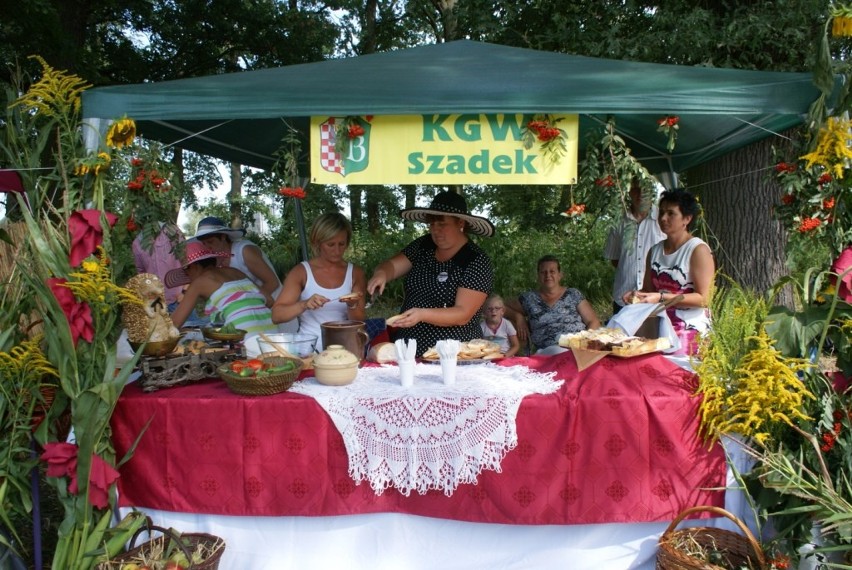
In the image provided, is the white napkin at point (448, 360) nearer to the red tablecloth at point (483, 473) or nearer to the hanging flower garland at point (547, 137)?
the red tablecloth at point (483, 473)

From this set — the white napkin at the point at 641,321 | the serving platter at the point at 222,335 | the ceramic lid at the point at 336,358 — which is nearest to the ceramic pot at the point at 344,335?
the ceramic lid at the point at 336,358

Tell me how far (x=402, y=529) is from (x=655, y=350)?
133cm

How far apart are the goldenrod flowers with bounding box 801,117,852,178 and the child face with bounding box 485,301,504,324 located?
2.39 meters

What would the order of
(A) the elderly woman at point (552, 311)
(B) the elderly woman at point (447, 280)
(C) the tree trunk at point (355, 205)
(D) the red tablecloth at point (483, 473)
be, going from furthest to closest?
(C) the tree trunk at point (355, 205) < (A) the elderly woman at point (552, 311) < (B) the elderly woman at point (447, 280) < (D) the red tablecloth at point (483, 473)

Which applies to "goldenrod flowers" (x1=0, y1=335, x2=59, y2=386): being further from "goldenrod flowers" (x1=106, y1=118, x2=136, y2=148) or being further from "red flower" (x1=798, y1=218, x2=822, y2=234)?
"red flower" (x1=798, y1=218, x2=822, y2=234)

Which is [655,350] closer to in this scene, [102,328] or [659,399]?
[659,399]

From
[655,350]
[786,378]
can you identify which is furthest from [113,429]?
[786,378]

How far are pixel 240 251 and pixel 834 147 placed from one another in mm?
3471

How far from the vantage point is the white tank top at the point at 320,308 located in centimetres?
328

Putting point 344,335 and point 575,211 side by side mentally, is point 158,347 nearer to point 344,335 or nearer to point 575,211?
point 344,335

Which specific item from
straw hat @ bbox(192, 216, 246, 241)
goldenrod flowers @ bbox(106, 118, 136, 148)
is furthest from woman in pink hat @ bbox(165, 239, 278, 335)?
goldenrod flowers @ bbox(106, 118, 136, 148)

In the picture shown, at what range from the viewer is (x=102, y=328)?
2.39 metres

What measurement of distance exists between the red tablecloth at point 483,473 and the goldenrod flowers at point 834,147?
103cm

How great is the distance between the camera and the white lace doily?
2.29 m
